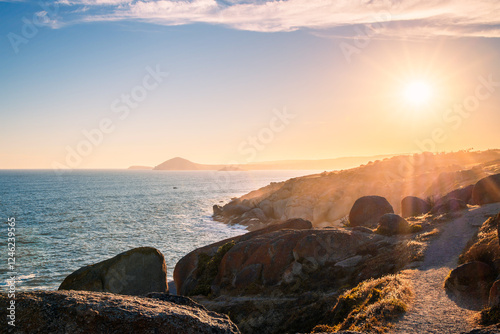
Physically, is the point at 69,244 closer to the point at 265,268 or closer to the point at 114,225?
the point at 114,225

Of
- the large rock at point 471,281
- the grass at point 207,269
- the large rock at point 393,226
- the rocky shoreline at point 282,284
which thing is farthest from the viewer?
the large rock at point 393,226

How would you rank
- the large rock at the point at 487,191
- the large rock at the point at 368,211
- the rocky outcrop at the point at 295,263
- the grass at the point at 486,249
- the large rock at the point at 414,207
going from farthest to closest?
the large rock at the point at 414,207, the large rock at the point at 368,211, the large rock at the point at 487,191, the rocky outcrop at the point at 295,263, the grass at the point at 486,249

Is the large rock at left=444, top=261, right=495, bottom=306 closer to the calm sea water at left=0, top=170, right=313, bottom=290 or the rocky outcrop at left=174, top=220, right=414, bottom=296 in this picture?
the rocky outcrop at left=174, top=220, right=414, bottom=296

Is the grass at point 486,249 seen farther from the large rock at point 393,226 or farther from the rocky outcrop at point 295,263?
the large rock at point 393,226

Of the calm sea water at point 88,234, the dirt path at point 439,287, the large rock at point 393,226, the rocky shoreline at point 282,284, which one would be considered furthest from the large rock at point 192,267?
the dirt path at point 439,287

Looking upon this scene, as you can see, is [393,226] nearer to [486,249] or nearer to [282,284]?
[486,249]

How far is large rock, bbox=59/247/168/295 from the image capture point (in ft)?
60.5

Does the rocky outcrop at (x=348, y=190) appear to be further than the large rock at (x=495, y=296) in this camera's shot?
Yes

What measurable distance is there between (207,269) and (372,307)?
13993 millimetres

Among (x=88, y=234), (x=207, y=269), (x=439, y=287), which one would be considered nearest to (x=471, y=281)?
(x=439, y=287)

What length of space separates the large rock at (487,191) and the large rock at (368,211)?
759 cm

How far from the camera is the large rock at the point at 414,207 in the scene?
108 feet

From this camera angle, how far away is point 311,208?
187ft

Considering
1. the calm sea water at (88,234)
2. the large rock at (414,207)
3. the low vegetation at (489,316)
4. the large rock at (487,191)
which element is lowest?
the calm sea water at (88,234)
